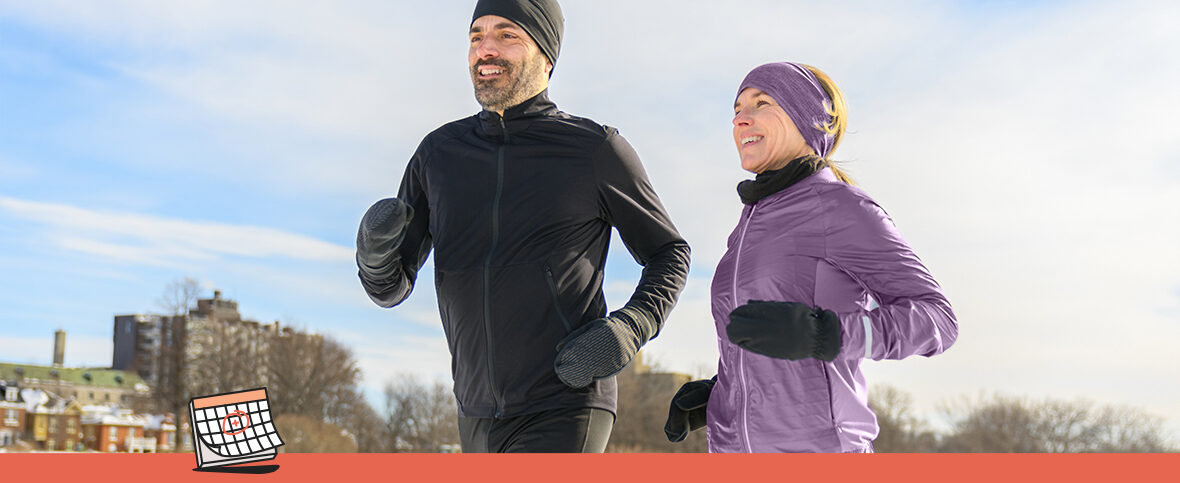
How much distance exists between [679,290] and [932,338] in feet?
4.52

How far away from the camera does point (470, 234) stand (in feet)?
12.3

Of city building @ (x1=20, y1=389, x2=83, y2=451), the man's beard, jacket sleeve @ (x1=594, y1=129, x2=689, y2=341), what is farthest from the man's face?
city building @ (x1=20, y1=389, x2=83, y2=451)

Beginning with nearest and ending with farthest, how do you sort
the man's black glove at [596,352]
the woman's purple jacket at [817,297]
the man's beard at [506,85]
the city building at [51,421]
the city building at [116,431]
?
the woman's purple jacket at [817,297]
the man's black glove at [596,352]
the man's beard at [506,85]
the city building at [116,431]
the city building at [51,421]

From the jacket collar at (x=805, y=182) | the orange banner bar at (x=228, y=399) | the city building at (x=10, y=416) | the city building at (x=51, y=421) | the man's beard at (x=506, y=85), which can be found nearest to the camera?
the orange banner bar at (x=228, y=399)

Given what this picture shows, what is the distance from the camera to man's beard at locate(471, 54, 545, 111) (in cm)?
389

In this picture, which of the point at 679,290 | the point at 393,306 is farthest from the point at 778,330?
the point at 393,306

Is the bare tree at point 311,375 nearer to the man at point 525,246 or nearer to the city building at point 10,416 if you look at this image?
the city building at point 10,416

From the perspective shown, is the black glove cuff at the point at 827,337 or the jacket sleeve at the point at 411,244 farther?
the jacket sleeve at the point at 411,244

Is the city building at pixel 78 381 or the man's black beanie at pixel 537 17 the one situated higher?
the city building at pixel 78 381

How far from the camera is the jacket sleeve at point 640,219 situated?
146 inches

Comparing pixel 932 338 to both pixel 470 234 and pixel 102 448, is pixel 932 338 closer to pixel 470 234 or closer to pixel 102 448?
pixel 470 234

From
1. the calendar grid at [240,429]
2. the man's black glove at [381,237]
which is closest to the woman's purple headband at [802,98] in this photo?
the man's black glove at [381,237]

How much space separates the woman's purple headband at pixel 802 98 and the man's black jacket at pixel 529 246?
0.90 metres

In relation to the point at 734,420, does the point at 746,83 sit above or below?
above
